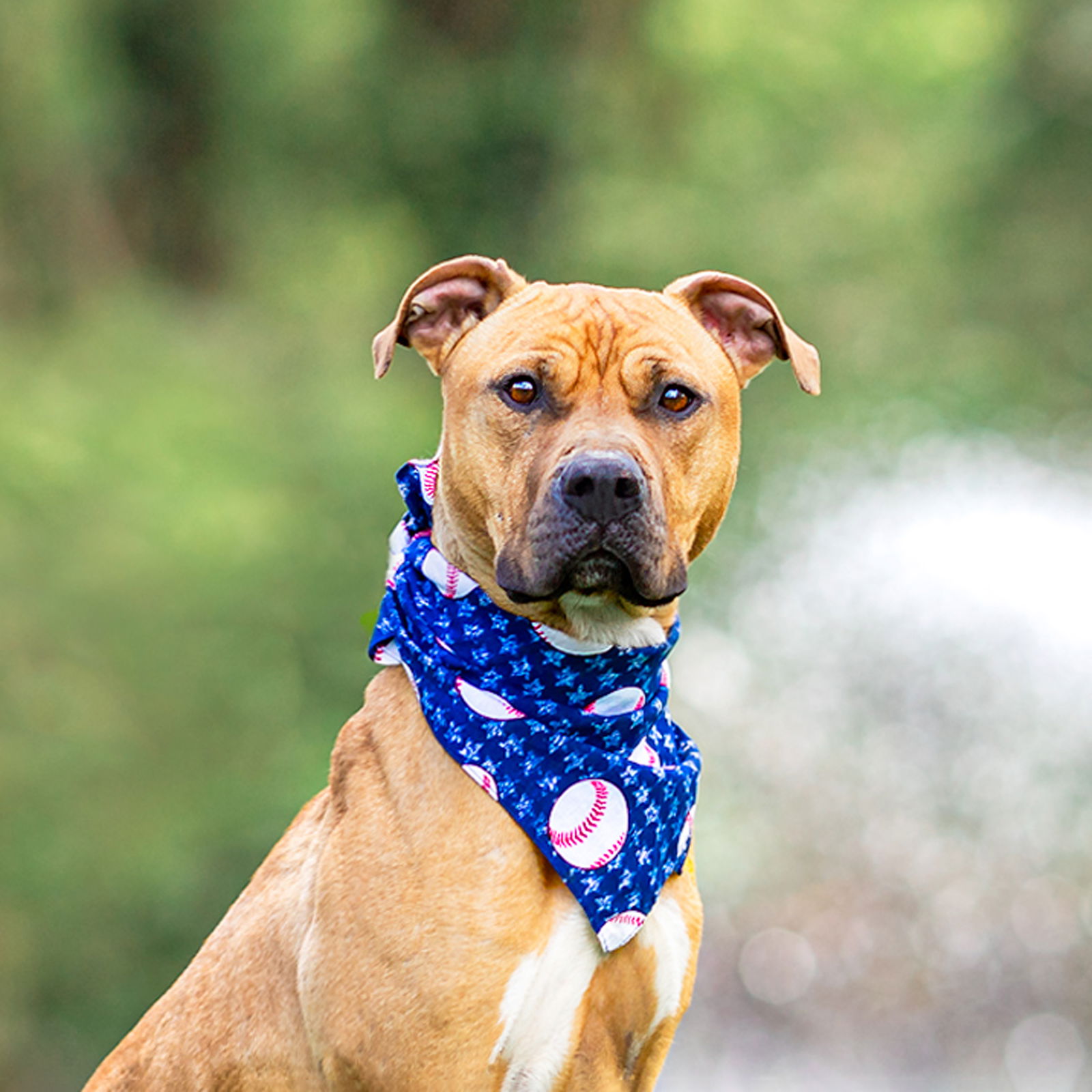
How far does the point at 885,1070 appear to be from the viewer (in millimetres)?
7168

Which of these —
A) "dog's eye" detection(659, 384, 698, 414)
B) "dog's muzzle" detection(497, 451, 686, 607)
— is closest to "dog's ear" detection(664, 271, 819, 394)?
"dog's eye" detection(659, 384, 698, 414)

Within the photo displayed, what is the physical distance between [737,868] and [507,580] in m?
5.28

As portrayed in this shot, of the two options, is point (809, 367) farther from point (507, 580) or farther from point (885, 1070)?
point (885, 1070)

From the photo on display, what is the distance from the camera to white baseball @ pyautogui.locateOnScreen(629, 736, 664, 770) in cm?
258

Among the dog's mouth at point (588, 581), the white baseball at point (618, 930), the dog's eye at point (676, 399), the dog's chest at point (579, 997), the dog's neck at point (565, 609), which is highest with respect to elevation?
the dog's eye at point (676, 399)

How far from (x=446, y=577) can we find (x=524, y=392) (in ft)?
1.23

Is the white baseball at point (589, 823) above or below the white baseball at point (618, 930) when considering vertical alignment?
above

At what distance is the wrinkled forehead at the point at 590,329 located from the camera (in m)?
2.50

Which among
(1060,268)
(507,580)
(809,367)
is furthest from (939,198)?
(507,580)

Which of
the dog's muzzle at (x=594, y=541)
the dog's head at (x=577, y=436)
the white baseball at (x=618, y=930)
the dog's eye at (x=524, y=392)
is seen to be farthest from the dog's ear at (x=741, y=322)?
the white baseball at (x=618, y=930)

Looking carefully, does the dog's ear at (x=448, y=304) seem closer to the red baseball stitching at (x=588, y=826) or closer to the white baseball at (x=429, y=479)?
the white baseball at (x=429, y=479)

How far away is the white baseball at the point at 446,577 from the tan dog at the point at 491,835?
2cm

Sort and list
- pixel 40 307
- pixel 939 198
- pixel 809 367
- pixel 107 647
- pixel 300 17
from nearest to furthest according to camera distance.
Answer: pixel 809 367 → pixel 107 647 → pixel 40 307 → pixel 300 17 → pixel 939 198

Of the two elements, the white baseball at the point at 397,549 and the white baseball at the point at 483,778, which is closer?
the white baseball at the point at 483,778
